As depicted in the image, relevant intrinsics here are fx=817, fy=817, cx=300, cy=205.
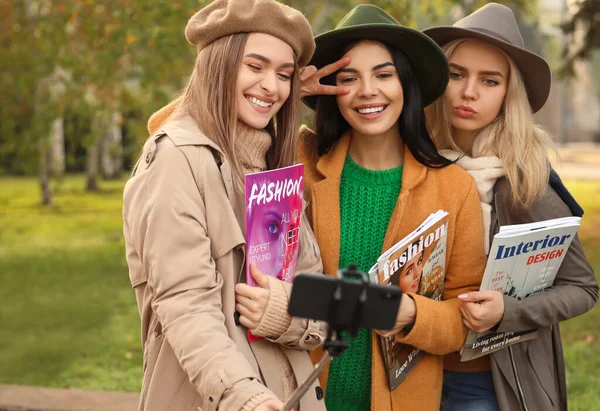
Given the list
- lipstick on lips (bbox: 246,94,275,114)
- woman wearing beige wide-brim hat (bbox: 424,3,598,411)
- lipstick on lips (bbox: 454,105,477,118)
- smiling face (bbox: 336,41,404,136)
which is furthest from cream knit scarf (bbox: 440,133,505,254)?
lipstick on lips (bbox: 246,94,275,114)

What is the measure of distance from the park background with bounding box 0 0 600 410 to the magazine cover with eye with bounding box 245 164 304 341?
1.24 metres

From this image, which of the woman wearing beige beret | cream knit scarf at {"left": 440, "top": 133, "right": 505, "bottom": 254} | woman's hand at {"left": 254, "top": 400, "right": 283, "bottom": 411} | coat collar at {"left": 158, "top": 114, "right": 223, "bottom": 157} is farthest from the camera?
cream knit scarf at {"left": 440, "top": 133, "right": 505, "bottom": 254}

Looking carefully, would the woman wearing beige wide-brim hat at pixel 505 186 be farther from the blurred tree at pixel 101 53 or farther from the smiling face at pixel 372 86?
the blurred tree at pixel 101 53

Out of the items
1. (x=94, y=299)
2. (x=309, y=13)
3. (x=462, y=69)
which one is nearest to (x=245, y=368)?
(x=462, y=69)

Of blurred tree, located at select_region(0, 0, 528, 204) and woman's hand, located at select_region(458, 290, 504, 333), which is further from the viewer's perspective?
blurred tree, located at select_region(0, 0, 528, 204)

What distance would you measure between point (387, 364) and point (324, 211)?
1.79 feet

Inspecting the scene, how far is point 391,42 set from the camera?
276cm

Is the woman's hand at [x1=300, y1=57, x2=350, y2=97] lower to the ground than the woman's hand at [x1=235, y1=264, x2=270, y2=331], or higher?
higher

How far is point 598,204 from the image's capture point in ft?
52.2

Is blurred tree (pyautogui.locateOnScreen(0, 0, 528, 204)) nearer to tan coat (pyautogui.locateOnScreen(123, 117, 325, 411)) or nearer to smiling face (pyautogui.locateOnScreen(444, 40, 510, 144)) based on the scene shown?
smiling face (pyautogui.locateOnScreen(444, 40, 510, 144))

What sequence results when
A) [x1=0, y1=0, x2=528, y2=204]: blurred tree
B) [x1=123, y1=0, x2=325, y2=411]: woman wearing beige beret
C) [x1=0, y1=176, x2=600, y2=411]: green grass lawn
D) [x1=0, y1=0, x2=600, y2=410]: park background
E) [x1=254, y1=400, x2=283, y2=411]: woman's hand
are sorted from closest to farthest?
[x1=254, y1=400, x2=283, y2=411]: woman's hand
[x1=123, y1=0, x2=325, y2=411]: woman wearing beige beret
[x1=0, y1=176, x2=600, y2=411]: green grass lawn
[x1=0, y1=0, x2=600, y2=410]: park background
[x1=0, y1=0, x2=528, y2=204]: blurred tree

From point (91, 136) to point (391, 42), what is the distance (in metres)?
6.14

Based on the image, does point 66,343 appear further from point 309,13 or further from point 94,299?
point 309,13

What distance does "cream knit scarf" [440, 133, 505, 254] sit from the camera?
109 inches
